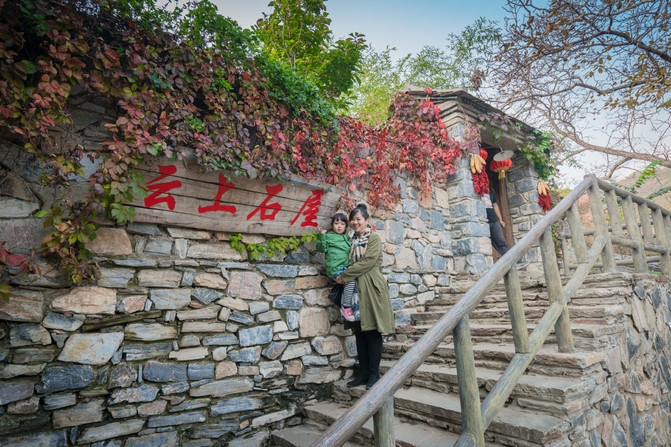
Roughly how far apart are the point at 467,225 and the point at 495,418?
3062mm

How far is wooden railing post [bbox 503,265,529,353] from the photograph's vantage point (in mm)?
2111

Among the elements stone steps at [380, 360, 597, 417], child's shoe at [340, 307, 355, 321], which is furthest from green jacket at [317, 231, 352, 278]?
stone steps at [380, 360, 597, 417]

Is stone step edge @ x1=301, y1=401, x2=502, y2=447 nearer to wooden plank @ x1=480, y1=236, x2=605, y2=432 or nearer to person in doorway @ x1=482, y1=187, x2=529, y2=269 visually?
wooden plank @ x1=480, y1=236, x2=605, y2=432

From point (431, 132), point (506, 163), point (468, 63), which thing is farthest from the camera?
point (468, 63)

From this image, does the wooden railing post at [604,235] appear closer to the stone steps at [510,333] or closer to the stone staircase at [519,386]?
the stone staircase at [519,386]

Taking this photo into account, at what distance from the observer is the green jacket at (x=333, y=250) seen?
3.16m

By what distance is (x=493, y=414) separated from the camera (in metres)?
1.82

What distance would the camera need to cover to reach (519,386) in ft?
7.00

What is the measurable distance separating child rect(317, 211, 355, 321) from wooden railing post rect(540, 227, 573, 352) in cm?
153

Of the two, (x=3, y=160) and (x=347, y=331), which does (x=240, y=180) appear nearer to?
(x=3, y=160)

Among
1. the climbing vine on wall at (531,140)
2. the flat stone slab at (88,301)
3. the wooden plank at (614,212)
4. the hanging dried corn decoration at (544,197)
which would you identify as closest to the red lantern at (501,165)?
the climbing vine on wall at (531,140)

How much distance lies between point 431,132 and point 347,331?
290 cm

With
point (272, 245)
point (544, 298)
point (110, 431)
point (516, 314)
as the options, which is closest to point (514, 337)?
point (516, 314)

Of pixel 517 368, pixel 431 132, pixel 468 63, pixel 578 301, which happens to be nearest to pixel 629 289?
pixel 578 301
